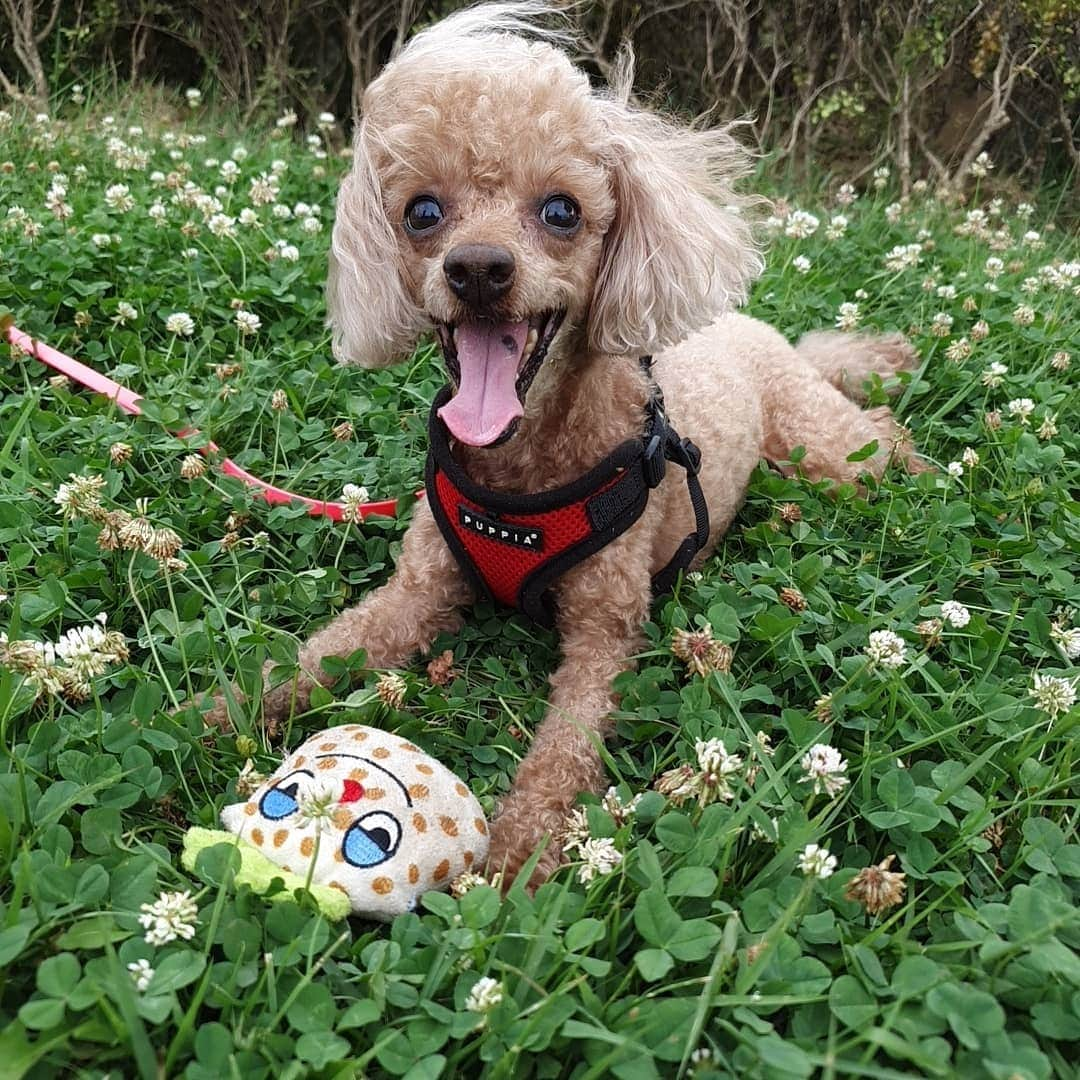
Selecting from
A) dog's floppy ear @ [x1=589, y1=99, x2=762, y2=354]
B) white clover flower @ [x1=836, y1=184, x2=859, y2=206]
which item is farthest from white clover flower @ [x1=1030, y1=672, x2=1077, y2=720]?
white clover flower @ [x1=836, y1=184, x2=859, y2=206]

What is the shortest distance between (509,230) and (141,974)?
5.28 ft

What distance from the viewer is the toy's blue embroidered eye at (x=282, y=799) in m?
1.60

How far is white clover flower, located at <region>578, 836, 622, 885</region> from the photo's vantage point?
5.17 feet

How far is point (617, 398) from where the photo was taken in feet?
7.89

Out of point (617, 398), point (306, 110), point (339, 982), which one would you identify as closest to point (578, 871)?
point (339, 982)

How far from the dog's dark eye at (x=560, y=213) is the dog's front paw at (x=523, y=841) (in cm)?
133

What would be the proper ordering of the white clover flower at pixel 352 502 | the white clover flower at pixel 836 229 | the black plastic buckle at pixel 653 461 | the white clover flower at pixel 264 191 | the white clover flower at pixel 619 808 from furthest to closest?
the white clover flower at pixel 836 229, the white clover flower at pixel 264 191, the white clover flower at pixel 352 502, the black plastic buckle at pixel 653 461, the white clover flower at pixel 619 808

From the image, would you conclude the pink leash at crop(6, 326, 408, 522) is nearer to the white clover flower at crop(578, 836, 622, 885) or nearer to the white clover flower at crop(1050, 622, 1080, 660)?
the white clover flower at crop(578, 836, 622, 885)

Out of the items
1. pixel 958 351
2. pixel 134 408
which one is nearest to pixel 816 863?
pixel 134 408

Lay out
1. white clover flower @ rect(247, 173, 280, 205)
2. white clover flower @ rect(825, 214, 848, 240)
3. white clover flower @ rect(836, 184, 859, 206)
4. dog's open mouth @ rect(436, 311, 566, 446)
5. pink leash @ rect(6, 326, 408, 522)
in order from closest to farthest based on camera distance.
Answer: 1. dog's open mouth @ rect(436, 311, 566, 446)
2. pink leash @ rect(6, 326, 408, 522)
3. white clover flower @ rect(247, 173, 280, 205)
4. white clover flower @ rect(825, 214, 848, 240)
5. white clover flower @ rect(836, 184, 859, 206)

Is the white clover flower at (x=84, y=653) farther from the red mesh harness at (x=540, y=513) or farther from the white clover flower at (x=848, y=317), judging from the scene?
the white clover flower at (x=848, y=317)

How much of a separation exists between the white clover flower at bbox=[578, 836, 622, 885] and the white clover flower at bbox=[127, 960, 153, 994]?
68 cm

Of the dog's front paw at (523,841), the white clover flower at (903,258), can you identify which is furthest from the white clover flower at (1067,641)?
the white clover flower at (903,258)

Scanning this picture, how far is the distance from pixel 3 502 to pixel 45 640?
56 centimetres
